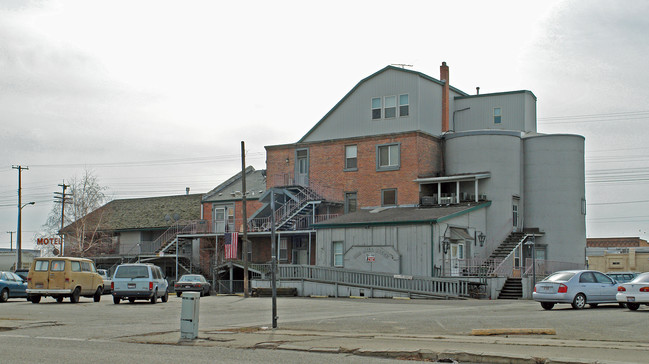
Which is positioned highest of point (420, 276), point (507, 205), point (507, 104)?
point (507, 104)

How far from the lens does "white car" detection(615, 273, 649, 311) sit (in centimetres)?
2238

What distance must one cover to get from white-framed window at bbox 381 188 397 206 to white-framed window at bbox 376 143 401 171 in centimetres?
144

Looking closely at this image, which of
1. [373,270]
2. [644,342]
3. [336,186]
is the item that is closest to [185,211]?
[336,186]

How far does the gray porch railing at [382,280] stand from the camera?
120 ft

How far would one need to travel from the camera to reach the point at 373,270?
137 ft

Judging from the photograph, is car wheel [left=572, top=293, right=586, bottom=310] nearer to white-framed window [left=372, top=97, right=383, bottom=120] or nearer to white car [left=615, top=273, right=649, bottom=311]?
white car [left=615, top=273, right=649, bottom=311]

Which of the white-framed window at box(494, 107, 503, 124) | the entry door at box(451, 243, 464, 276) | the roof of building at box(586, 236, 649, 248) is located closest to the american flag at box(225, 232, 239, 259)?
the entry door at box(451, 243, 464, 276)

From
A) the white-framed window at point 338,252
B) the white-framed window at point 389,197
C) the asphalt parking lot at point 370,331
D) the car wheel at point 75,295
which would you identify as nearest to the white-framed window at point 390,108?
the white-framed window at point 389,197

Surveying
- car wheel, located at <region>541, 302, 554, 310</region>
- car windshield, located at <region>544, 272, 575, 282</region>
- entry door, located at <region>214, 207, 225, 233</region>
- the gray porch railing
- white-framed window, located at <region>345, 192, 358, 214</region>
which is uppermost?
white-framed window, located at <region>345, 192, 358, 214</region>

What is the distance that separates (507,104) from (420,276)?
18.6 metres

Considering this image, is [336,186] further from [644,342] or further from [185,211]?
[644,342]

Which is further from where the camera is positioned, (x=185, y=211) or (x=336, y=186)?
(x=185, y=211)

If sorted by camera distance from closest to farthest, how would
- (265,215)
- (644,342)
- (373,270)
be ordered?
(644,342) → (373,270) → (265,215)

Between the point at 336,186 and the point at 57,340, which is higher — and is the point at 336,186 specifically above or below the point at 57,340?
above
